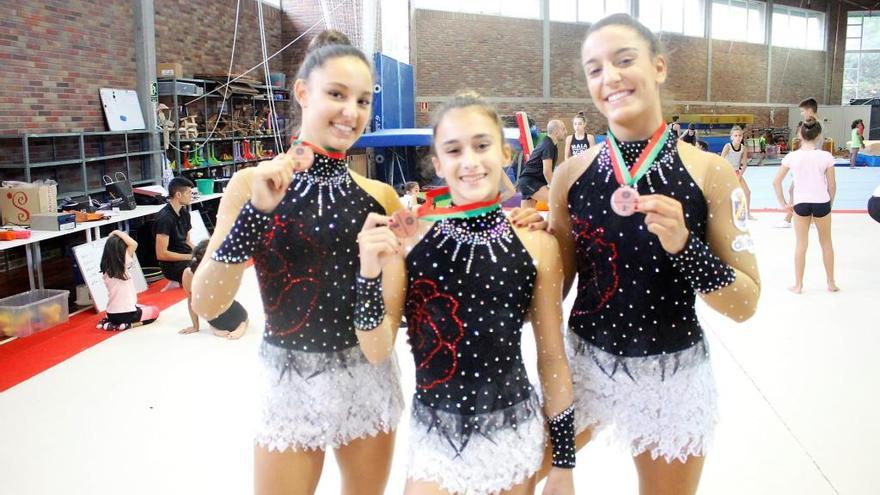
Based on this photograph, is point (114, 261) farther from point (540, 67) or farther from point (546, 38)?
point (546, 38)

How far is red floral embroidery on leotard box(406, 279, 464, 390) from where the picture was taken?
5.16 feet

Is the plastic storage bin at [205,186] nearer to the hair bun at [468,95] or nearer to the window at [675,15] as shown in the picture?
the hair bun at [468,95]

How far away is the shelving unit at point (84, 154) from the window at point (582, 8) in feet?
46.1

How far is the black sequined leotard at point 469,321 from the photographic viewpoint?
1567 millimetres

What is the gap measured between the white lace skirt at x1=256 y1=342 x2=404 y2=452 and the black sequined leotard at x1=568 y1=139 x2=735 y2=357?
0.61m

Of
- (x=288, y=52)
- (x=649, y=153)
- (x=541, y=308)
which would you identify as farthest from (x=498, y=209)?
(x=288, y=52)

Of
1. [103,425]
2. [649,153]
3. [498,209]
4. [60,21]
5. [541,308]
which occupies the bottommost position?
[103,425]

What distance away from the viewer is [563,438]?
63.6 inches

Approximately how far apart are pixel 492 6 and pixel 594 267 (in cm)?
1867

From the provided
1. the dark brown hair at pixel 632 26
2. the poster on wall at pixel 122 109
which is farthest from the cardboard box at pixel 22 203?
the dark brown hair at pixel 632 26

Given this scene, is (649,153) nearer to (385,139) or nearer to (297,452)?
(297,452)

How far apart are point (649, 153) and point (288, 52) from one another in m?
13.9

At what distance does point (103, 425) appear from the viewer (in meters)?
3.57

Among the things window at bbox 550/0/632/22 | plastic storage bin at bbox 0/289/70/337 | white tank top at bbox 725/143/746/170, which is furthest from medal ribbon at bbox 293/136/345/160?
window at bbox 550/0/632/22
